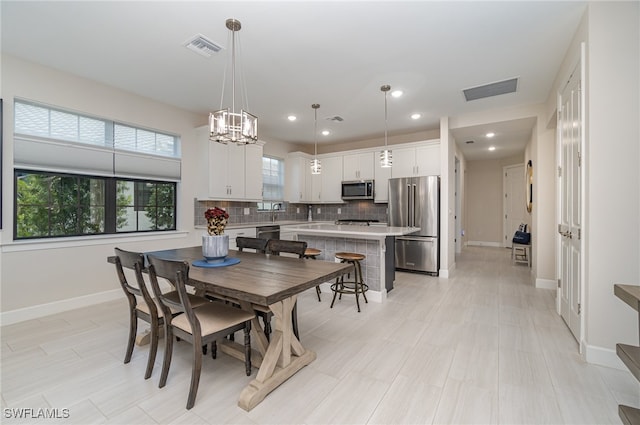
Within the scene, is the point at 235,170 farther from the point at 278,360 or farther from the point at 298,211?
the point at 278,360

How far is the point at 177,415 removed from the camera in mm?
1619

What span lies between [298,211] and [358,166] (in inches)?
72.2

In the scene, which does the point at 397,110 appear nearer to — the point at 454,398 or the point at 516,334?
the point at 516,334

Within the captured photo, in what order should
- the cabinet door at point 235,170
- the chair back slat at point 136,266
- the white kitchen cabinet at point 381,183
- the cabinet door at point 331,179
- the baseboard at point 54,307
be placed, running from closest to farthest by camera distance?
1. the chair back slat at point 136,266
2. the baseboard at point 54,307
3. the cabinet door at point 235,170
4. the white kitchen cabinet at point 381,183
5. the cabinet door at point 331,179

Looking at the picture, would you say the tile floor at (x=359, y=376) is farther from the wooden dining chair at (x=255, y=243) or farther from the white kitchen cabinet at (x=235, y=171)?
the white kitchen cabinet at (x=235, y=171)

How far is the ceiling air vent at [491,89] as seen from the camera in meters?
3.48

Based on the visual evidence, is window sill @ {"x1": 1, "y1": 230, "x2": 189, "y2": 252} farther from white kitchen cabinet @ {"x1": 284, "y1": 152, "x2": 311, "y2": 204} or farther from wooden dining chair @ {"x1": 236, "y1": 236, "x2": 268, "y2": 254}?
white kitchen cabinet @ {"x1": 284, "y1": 152, "x2": 311, "y2": 204}

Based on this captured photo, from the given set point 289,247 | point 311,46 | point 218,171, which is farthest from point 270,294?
point 218,171

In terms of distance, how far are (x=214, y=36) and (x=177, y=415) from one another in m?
2.91

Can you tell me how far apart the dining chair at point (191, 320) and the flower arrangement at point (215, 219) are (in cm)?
53

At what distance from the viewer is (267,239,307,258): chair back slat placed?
2.62 meters

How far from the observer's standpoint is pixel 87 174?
3.39 m

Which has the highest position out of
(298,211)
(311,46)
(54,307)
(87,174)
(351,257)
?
(311,46)

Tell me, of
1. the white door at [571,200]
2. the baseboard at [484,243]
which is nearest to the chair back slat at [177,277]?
the white door at [571,200]
